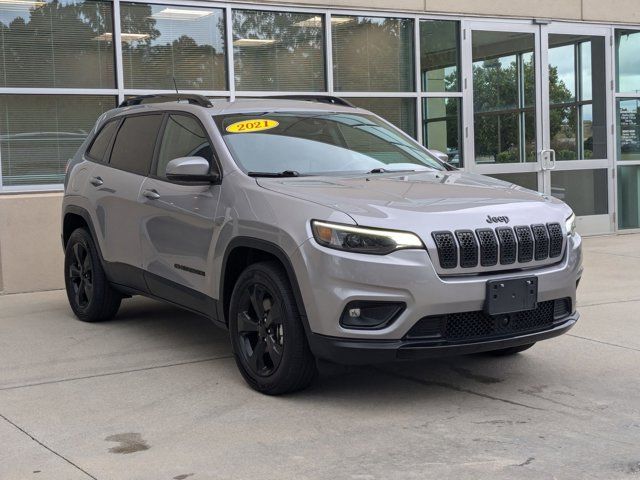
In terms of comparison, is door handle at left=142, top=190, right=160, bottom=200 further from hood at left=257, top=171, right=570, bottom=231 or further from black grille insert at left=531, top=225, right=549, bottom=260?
black grille insert at left=531, top=225, right=549, bottom=260

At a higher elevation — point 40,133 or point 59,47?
point 59,47

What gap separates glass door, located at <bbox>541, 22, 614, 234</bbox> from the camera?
501 inches

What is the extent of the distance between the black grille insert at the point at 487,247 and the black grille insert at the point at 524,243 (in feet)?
0.59

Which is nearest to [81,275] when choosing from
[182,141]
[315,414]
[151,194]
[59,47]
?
[151,194]

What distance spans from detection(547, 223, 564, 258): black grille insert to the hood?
0.17ft

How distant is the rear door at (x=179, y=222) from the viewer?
220 inches

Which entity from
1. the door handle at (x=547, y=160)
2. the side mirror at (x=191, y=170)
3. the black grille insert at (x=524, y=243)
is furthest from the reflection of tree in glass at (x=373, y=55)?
the black grille insert at (x=524, y=243)

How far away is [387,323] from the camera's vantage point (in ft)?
15.0

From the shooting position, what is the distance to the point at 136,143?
22.1 feet

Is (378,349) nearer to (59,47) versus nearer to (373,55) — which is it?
(59,47)

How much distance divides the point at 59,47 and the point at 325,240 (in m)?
5.82

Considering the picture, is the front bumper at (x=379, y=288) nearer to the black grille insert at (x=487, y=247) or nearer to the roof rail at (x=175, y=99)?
the black grille insert at (x=487, y=247)

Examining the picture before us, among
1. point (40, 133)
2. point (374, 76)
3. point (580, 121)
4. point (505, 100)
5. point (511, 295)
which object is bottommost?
point (511, 295)

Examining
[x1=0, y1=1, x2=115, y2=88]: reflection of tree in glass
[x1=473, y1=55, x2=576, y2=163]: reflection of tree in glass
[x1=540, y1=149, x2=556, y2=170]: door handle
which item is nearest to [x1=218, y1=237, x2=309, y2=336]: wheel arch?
[x1=0, y1=1, x2=115, y2=88]: reflection of tree in glass
